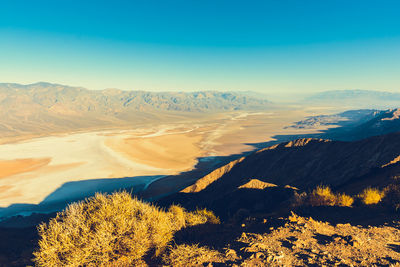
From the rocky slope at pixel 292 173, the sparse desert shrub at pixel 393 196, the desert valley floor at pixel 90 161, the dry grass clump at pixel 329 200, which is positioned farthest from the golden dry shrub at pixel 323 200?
the desert valley floor at pixel 90 161

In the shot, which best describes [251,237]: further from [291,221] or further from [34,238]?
[34,238]

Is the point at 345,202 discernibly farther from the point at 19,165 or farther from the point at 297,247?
the point at 19,165

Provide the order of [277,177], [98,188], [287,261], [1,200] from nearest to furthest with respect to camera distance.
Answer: [287,261], [277,177], [1,200], [98,188]

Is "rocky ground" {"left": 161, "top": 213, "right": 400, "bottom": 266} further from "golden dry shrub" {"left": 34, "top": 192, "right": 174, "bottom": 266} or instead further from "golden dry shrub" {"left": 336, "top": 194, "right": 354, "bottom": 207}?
"golden dry shrub" {"left": 336, "top": 194, "right": 354, "bottom": 207}

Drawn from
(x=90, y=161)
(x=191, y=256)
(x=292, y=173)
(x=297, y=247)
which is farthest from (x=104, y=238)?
(x=90, y=161)

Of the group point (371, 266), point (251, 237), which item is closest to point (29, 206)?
point (251, 237)

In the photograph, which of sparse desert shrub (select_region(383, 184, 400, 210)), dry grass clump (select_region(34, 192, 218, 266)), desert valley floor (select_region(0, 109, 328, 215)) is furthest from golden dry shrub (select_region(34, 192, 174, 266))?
desert valley floor (select_region(0, 109, 328, 215))
